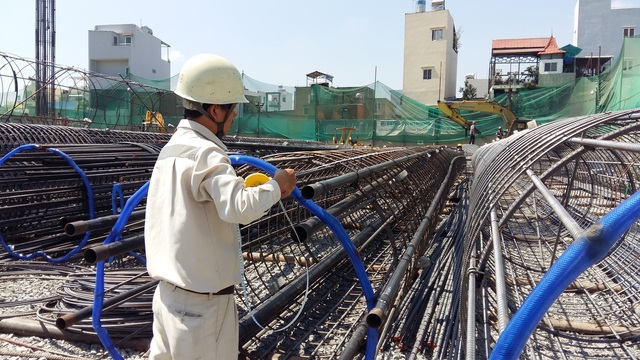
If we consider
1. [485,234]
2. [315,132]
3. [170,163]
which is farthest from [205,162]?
[315,132]

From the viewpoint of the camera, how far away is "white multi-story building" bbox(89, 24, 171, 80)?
1775 inches

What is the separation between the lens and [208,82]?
2.11m

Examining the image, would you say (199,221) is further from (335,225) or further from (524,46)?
(524,46)

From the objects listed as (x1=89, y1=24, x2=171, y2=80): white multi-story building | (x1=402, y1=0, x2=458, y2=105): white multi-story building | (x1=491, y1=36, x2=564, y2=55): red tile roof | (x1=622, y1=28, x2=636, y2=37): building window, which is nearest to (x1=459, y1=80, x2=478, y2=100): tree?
(x1=491, y1=36, x2=564, y2=55): red tile roof

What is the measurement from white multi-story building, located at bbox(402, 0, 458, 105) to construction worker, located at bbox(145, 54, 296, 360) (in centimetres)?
3795

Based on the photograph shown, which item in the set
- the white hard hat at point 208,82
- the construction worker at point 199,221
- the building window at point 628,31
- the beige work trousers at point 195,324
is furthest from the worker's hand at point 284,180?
the building window at point 628,31

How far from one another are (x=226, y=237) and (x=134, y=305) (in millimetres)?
2043

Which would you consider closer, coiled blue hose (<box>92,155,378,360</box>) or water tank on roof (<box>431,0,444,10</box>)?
coiled blue hose (<box>92,155,378,360</box>)

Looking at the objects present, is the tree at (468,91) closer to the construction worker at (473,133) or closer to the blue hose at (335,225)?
A: the construction worker at (473,133)

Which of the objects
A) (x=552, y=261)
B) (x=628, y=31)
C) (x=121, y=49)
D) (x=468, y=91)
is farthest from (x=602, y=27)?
(x=552, y=261)

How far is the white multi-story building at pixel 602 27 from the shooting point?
42156 mm

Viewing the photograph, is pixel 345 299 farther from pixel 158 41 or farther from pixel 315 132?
pixel 158 41

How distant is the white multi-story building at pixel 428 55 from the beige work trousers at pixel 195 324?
38.1 m

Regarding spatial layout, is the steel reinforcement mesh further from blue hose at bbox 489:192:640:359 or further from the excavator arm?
the excavator arm
